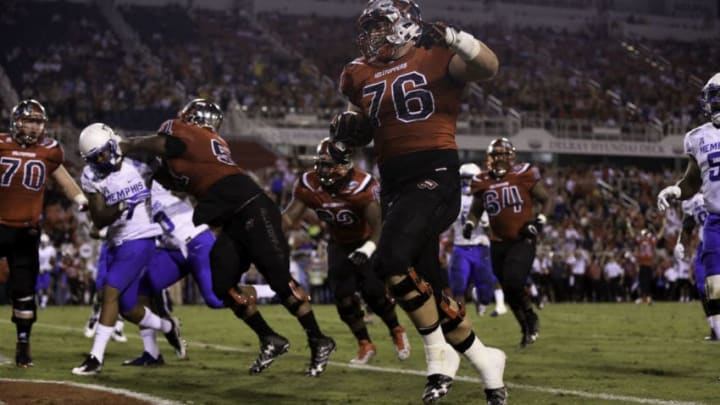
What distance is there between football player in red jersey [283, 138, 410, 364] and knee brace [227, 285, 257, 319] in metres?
0.81

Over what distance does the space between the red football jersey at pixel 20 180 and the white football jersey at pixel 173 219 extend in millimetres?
999

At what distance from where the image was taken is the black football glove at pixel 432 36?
5547mm

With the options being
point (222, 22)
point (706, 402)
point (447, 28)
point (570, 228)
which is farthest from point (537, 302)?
point (222, 22)

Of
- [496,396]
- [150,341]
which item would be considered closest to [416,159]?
[496,396]

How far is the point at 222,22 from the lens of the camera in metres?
39.5

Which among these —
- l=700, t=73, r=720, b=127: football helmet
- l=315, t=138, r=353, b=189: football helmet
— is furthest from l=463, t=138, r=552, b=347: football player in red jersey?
Answer: l=700, t=73, r=720, b=127: football helmet

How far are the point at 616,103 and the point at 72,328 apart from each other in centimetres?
2757

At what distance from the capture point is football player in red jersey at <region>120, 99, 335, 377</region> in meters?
7.76

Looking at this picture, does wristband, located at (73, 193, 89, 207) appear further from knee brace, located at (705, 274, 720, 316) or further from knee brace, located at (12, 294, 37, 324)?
knee brace, located at (705, 274, 720, 316)

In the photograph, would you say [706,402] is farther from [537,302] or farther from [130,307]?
[537,302]

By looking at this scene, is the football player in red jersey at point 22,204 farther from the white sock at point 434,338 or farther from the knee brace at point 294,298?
the white sock at point 434,338

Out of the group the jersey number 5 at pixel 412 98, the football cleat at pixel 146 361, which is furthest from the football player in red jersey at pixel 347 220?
the jersey number 5 at pixel 412 98

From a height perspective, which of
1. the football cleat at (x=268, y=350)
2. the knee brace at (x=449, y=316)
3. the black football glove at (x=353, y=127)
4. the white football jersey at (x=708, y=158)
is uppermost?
the black football glove at (x=353, y=127)

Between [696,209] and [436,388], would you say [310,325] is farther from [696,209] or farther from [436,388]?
[696,209]
